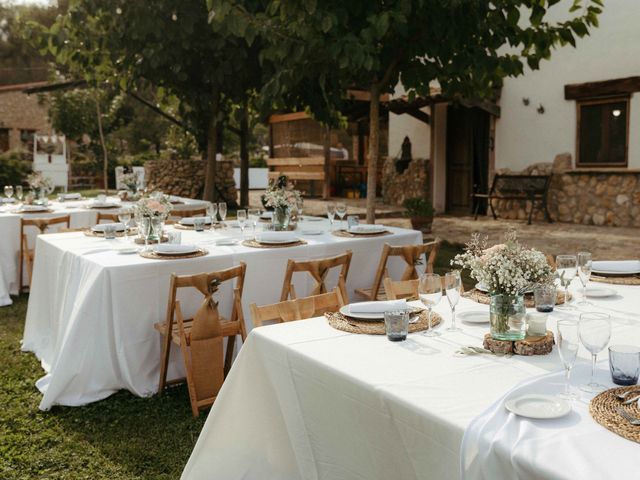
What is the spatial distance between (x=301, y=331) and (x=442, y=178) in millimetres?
12149

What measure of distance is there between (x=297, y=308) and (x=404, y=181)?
12.2 m

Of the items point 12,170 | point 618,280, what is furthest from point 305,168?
point 618,280

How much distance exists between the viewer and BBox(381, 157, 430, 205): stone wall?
14102mm

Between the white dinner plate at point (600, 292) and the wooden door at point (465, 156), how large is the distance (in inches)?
416

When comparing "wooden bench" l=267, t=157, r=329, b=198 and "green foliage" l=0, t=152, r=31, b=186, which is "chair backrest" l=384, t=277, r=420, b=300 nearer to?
"wooden bench" l=267, t=157, r=329, b=198

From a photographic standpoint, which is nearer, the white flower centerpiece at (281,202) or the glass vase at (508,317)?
the glass vase at (508,317)

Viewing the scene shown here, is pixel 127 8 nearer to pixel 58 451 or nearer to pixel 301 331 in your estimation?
pixel 58 451

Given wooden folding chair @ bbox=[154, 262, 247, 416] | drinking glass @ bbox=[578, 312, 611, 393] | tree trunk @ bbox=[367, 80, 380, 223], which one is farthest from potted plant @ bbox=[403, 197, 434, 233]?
drinking glass @ bbox=[578, 312, 611, 393]

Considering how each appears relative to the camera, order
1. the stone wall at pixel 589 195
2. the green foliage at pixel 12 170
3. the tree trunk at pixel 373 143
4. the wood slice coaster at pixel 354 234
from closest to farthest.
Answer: the wood slice coaster at pixel 354 234
the tree trunk at pixel 373 143
the stone wall at pixel 589 195
the green foliage at pixel 12 170

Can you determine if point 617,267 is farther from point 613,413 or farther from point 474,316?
point 613,413

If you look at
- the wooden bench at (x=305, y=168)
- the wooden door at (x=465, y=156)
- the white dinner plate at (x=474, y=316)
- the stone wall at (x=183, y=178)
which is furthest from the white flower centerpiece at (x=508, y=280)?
the wooden bench at (x=305, y=168)

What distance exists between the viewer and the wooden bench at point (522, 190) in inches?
465

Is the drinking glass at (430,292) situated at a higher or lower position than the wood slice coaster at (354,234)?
lower

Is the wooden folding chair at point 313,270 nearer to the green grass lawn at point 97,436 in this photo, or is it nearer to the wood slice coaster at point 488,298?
the green grass lawn at point 97,436
